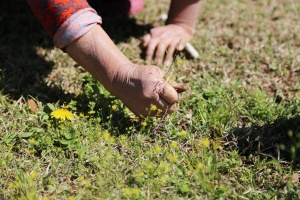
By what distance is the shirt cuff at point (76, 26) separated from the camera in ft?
5.51

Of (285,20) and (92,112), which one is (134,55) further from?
(285,20)

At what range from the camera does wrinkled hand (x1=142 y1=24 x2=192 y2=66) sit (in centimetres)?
218

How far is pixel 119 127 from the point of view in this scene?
5.58ft

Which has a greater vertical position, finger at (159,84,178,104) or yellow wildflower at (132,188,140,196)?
finger at (159,84,178,104)

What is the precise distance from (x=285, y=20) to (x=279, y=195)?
1.46 metres

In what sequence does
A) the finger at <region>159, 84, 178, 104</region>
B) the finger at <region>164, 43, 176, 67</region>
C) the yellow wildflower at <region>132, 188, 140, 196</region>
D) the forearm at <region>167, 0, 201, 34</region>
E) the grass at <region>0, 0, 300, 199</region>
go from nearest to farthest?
1. the yellow wildflower at <region>132, 188, 140, 196</region>
2. the grass at <region>0, 0, 300, 199</region>
3. the finger at <region>159, 84, 178, 104</region>
4. the finger at <region>164, 43, 176, 67</region>
5. the forearm at <region>167, 0, 201, 34</region>

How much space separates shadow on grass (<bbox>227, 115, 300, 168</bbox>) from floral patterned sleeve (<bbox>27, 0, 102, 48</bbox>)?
711mm

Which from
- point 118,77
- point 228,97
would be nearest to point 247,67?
point 228,97

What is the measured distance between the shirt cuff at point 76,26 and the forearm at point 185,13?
0.67m

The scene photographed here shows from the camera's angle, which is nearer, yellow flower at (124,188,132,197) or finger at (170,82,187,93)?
yellow flower at (124,188,132,197)

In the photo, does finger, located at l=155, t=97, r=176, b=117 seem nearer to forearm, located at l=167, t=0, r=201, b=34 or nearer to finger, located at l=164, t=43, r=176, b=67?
finger, located at l=164, t=43, r=176, b=67

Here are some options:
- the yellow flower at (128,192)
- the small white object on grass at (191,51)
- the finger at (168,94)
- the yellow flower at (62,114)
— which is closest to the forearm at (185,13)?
the small white object on grass at (191,51)

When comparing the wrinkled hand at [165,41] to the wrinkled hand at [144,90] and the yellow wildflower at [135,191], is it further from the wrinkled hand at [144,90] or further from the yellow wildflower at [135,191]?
the yellow wildflower at [135,191]

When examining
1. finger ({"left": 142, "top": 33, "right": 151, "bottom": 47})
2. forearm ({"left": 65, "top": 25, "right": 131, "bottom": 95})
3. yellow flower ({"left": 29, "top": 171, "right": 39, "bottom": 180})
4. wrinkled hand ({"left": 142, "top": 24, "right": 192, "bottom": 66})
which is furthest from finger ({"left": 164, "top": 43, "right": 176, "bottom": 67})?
yellow flower ({"left": 29, "top": 171, "right": 39, "bottom": 180})
